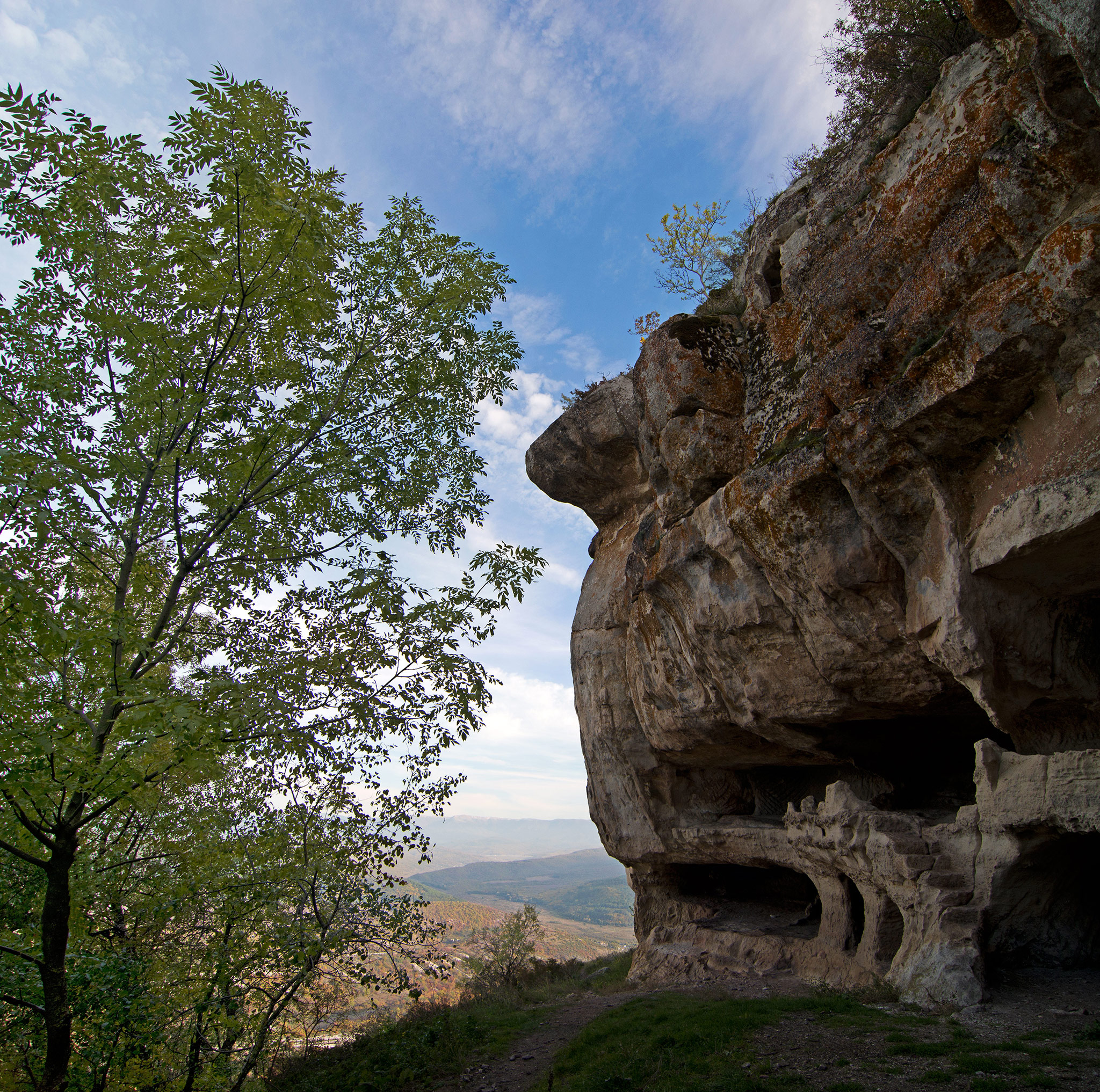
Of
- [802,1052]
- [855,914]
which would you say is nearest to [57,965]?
[802,1052]

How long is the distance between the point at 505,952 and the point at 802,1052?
68.1 feet

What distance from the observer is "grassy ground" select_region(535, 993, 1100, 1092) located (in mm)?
6090

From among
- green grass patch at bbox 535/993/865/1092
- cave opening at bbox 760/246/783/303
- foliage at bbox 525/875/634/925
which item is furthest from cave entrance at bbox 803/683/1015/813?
foliage at bbox 525/875/634/925

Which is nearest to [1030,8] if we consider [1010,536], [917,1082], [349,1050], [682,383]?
[1010,536]

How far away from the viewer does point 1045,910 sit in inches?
358

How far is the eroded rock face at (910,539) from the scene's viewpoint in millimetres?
7434

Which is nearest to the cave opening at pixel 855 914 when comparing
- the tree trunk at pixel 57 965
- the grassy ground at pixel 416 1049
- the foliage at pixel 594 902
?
the grassy ground at pixel 416 1049

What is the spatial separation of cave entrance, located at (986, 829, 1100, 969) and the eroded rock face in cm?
4

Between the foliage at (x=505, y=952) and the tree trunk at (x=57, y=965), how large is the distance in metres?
16.5

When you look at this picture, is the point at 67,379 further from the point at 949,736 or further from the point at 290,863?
the point at 949,736

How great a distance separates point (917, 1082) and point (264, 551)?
7.80 m

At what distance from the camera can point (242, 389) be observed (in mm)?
6727

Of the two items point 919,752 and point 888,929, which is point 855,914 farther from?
point 919,752

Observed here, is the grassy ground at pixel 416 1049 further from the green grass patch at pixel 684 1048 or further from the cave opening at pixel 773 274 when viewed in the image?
the cave opening at pixel 773 274
